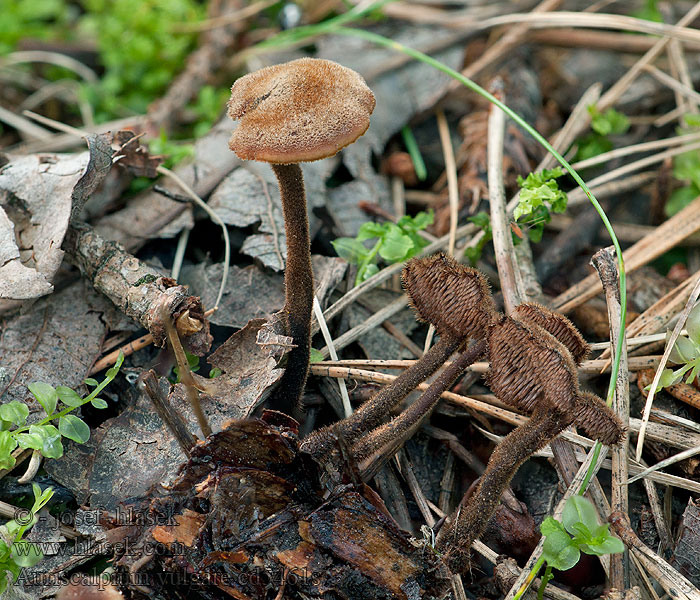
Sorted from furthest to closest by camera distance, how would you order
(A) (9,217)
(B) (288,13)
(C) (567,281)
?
(B) (288,13)
(C) (567,281)
(A) (9,217)

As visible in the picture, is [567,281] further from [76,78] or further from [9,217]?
[76,78]

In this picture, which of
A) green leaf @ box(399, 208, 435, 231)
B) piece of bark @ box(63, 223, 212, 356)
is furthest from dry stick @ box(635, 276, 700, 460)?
piece of bark @ box(63, 223, 212, 356)

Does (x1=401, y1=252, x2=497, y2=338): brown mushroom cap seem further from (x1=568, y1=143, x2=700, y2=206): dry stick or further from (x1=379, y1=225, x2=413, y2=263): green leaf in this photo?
(x1=568, y1=143, x2=700, y2=206): dry stick

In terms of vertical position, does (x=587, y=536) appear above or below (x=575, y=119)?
below

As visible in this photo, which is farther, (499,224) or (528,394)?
(499,224)

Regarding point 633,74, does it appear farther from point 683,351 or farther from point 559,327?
point 559,327

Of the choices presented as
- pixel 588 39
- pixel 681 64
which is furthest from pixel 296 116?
pixel 588 39

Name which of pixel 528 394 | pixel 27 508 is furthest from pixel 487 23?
pixel 27 508
